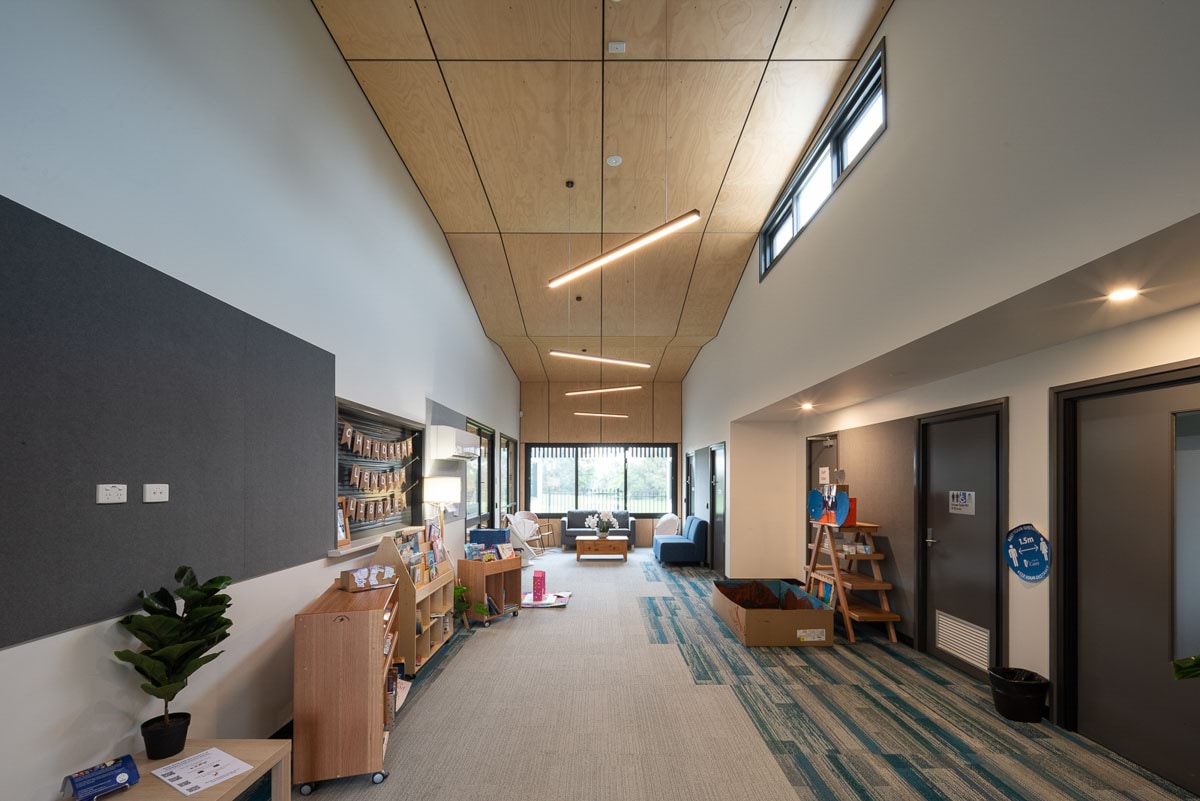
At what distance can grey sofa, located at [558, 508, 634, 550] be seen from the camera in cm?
1262

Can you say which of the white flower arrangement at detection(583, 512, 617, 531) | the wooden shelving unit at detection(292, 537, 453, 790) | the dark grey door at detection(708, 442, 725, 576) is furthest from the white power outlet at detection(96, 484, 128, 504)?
the white flower arrangement at detection(583, 512, 617, 531)

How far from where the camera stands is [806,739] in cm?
359

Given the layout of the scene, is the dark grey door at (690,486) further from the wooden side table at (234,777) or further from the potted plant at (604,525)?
the wooden side table at (234,777)

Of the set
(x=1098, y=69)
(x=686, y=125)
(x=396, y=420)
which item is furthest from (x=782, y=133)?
(x=396, y=420)

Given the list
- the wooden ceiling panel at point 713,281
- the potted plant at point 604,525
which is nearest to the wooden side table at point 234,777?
the wooden ceiling panel at point 713,281

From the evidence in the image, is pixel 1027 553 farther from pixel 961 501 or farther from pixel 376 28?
pixel 376 28

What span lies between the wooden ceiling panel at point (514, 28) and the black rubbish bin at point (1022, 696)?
17.2 ft

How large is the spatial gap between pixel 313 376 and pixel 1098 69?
13.9 feet

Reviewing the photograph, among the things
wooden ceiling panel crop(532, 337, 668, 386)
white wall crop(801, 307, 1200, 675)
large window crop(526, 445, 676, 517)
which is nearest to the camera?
white wall crop(801, 307, 1200, 675)

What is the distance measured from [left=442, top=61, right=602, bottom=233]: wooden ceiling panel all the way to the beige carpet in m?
4.62

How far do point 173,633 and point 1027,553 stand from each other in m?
4.83

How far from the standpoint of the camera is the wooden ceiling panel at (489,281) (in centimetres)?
754

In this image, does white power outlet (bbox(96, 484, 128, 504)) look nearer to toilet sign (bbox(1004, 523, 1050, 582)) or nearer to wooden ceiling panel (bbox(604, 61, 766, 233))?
wooden ceiling panel (bbox(604, 61, 766, 233))

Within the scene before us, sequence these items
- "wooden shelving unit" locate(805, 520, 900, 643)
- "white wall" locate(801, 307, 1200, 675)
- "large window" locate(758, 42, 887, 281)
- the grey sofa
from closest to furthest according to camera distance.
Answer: "white wall" locate(801, 307, 1200, 675), "large window" locate(758, 42, 887, 281), "wooden shelving unit" locate(805, 520, 900, 643), the grey sofa
